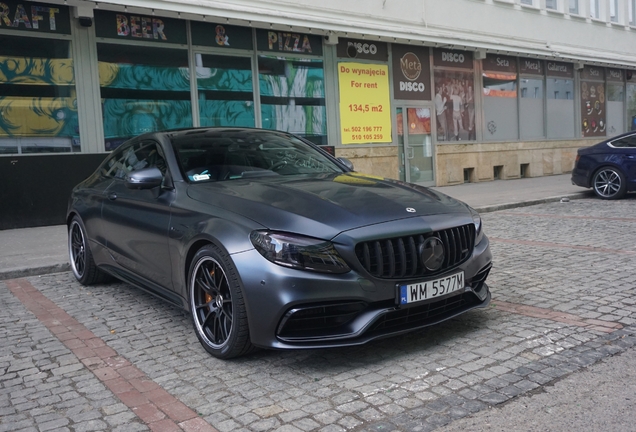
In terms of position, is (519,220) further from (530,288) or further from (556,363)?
(556,363)

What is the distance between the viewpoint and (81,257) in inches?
258

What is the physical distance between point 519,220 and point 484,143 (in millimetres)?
9000

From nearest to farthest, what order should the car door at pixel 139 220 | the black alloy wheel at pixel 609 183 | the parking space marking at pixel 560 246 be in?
1. the car door at pixel 139 220
2. the parking space marking at pixel 560 246
3. the black alloy wheel at pixel 609 183

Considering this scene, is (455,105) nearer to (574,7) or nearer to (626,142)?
(626,142)

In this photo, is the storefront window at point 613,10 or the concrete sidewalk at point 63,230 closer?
the concrete sidewalk at point 63,230

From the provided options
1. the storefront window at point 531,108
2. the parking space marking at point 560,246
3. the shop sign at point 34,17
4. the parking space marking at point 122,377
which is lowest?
the parking space marking at point 122,377

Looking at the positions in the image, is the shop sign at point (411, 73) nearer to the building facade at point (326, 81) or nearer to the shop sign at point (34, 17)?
the building facade at point (326, 81)

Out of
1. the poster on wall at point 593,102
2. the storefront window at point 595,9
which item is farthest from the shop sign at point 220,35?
the storefront window at point 595,9

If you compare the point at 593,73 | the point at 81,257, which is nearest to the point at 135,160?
the point at 81,257

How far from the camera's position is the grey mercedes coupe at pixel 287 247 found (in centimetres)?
362

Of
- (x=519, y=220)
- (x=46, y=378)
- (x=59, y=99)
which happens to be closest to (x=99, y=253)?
(x=46, y=378)

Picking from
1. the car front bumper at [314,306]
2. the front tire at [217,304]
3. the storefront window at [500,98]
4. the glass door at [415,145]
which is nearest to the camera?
the car front bumper at [314,306]

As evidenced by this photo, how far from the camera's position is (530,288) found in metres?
5.64

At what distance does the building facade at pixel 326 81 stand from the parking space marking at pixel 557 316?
28.0ft
